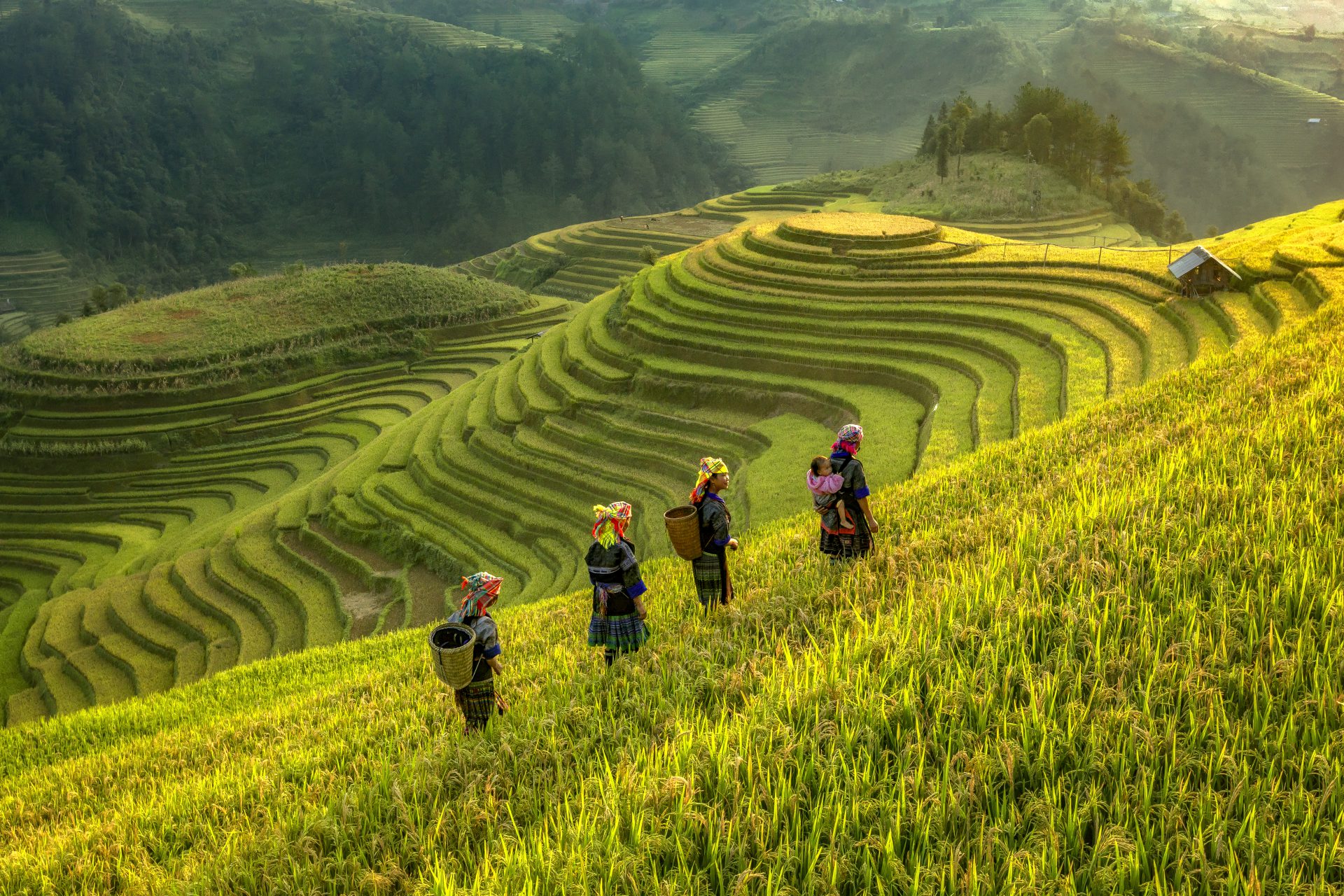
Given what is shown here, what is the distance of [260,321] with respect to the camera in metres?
43.7

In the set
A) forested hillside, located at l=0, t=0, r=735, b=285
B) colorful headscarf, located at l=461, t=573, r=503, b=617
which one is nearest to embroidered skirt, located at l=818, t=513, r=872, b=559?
colorful headscarf, located at l=461, t=573, r=503, b=617

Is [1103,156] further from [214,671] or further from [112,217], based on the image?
[112,217]

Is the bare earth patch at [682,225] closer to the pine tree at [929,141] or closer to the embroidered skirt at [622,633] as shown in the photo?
the pine tree at [929,141]

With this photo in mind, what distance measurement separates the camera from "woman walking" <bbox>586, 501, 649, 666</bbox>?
649 centimetres

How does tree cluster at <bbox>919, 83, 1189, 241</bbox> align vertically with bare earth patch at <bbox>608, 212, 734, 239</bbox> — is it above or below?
above

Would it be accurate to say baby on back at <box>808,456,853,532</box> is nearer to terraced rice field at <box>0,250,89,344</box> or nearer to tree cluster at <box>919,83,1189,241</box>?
tree cluster at <box>919,83,1189,241</box>

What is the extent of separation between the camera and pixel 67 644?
2230 centimetres

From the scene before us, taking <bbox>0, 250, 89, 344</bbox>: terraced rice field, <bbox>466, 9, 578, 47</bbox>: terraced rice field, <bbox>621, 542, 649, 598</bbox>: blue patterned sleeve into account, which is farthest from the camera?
<bbox>466, 9, 578, 47</bbox>: terraced rice field

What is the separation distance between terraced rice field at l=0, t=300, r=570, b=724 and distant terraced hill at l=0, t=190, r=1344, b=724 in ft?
0.38

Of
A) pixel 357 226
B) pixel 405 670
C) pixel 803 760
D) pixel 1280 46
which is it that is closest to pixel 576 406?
pixel 405 670

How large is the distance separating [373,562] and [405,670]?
14788mm

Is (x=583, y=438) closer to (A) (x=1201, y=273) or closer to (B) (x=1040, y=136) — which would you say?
(A) (x=1201, y=273)

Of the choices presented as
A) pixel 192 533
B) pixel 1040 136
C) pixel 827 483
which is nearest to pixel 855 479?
pixel 827 483

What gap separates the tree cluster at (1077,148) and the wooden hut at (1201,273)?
114ft
